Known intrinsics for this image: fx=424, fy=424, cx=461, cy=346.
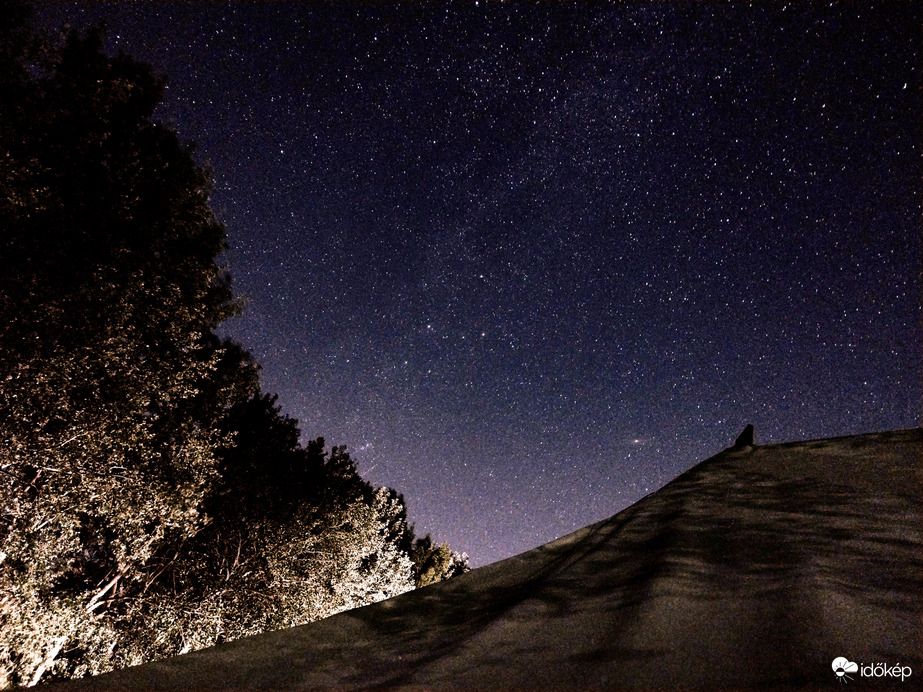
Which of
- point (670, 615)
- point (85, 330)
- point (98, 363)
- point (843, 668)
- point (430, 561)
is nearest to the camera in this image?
point (843, 668)

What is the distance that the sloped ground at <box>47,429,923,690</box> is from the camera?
156cm

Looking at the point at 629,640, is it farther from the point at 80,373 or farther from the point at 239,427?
the point at 239,427

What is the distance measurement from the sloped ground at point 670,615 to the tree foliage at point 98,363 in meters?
7.35

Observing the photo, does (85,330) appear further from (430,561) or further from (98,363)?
(430,561)

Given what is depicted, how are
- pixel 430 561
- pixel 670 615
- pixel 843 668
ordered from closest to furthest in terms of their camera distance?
pixel 843 668 < pixel 670 615 < pixel 430 561

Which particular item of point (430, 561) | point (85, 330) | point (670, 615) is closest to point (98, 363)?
point (85, 330)

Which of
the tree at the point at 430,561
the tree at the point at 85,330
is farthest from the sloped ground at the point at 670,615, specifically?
the tree at the point at 430,561

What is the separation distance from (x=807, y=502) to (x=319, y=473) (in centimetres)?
1698

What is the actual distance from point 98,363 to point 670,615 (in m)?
9.42

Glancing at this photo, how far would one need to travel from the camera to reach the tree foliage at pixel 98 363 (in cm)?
694

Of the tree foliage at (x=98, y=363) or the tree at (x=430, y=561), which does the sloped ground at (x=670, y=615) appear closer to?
the tree foliage at (x=98, y=363)

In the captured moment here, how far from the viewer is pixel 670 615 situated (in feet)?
6.13

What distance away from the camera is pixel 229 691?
6.47 ft

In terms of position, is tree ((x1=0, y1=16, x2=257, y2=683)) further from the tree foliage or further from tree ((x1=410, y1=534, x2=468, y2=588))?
tree ((x1=410, y1=534, x2=468, y2=588))
